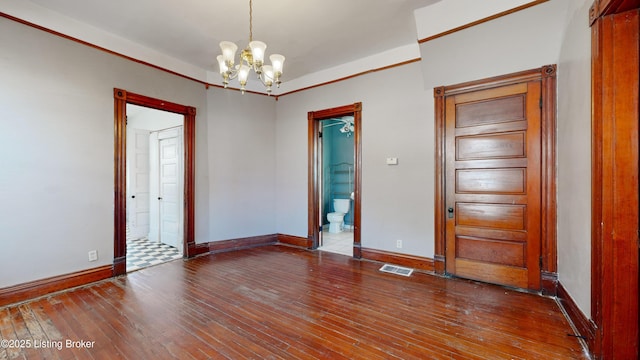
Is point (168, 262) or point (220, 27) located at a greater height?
point (220, 27)

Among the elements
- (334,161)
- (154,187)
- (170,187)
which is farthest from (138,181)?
(334,161)

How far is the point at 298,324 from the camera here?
2281 millimetres

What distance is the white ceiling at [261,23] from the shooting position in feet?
9.28

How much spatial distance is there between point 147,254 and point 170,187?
4.02 ft

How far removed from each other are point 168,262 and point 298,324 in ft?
8.95

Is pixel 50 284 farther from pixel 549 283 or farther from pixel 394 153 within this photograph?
pixel 549 283

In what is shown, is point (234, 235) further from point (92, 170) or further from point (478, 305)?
point (478, 305)

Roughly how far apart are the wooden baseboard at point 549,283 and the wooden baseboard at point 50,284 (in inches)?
199

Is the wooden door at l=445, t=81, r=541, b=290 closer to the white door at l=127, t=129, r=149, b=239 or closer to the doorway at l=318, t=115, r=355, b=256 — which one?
the doorway at l=318, t=115, r=355, b=256

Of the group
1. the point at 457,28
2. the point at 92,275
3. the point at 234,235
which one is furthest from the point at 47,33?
the point at 457,28

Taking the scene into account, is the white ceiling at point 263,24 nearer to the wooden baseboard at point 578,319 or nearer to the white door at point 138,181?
the white door at point 138,181

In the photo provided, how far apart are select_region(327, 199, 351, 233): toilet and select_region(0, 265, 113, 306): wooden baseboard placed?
4.26 m

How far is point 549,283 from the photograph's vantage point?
9.21 ft

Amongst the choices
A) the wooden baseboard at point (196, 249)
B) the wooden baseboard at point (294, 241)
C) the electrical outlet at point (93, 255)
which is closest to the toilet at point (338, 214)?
the wooden baseboard at point (294, 241)
